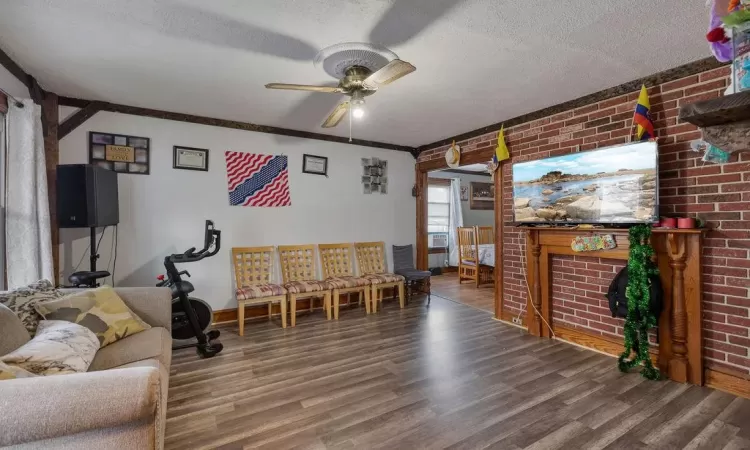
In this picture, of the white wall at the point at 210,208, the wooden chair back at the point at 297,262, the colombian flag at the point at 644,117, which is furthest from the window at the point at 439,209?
the colombian flag at the point at 644,117

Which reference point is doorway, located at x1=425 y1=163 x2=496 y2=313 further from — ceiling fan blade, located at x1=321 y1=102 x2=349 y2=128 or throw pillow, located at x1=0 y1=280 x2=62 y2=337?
throw pillow, located at x1=0 y1=280 x2=62 y2=337

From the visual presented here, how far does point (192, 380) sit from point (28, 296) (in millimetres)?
1139

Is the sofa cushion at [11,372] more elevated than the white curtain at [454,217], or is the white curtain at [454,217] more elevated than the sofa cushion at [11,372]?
the white curtain at [454,217]

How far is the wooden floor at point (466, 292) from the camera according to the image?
4.81 metres

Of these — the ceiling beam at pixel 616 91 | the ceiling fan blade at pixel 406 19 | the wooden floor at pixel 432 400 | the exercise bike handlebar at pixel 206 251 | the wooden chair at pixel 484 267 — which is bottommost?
the wooden floor at pixel 432 400

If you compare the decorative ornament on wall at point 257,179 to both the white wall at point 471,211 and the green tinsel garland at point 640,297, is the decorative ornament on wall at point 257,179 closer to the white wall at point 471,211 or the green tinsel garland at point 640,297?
the green tinsel garland at point 640,297

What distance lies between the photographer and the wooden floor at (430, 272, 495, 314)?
481 centimetres

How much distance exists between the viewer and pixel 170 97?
321 centimetres

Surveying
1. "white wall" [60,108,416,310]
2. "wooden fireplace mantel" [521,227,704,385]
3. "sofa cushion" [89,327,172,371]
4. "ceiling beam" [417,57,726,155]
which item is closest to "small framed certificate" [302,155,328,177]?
"white wall" [60,108,416,310]

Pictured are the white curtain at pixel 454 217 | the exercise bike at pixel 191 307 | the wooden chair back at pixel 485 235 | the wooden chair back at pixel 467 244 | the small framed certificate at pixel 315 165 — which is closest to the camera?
the exercise bike at pixel 191 307

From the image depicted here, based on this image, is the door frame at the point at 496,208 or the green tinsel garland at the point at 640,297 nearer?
the green tinsel garland at the point at 640,297

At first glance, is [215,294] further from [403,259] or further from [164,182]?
[403,259]

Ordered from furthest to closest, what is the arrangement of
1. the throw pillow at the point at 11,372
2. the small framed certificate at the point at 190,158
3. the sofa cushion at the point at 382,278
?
the sofa cushion at the point at 382,278, the small framed certificate at the point at 190,158, the throw pillow at the point at 11,372

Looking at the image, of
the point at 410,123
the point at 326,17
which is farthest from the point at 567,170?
the point at 326,17
